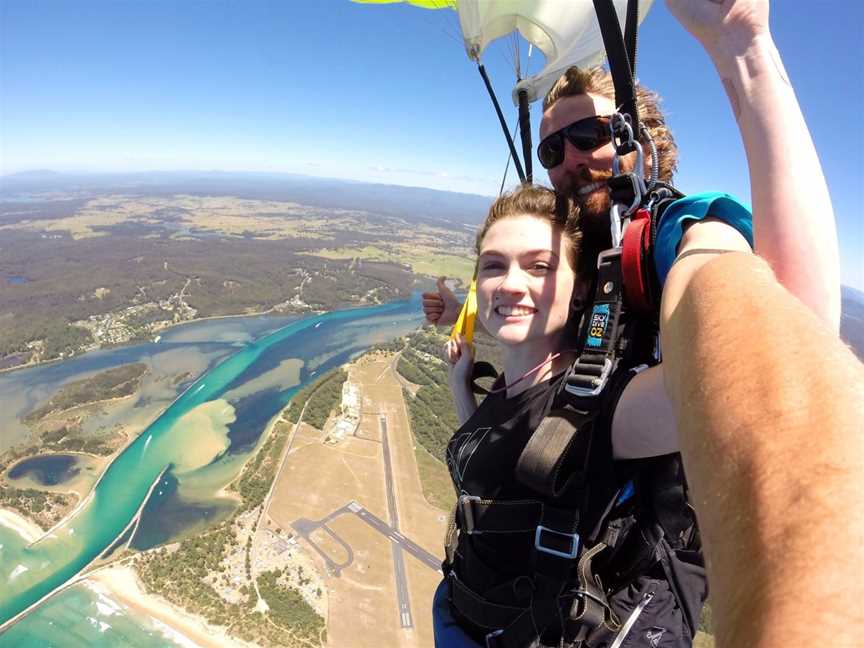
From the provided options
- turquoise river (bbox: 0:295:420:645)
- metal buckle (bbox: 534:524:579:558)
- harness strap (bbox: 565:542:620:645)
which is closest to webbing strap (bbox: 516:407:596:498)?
metal buckle (bbox: 534:524:579:558)

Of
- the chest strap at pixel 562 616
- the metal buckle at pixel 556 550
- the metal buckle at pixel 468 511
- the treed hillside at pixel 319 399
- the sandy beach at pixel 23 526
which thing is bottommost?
the sandy beach at pixel 23 526

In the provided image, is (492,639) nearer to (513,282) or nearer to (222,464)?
(513,282)

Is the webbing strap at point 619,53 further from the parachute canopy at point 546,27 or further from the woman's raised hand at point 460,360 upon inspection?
the woman's raised hand at point 460,360

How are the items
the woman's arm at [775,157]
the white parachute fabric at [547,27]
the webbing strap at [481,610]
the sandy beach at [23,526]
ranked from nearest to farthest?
the woman's arm at [775,157] < the webbing strap at [481,610] < the white parachute fabric at [547,27] < the sandy beach at [23,526]

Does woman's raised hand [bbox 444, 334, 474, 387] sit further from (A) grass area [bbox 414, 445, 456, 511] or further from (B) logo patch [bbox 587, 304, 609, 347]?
(A) grass area [bbox 414, 445, 456, 511]

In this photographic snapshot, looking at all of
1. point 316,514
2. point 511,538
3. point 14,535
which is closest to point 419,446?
point 316,514

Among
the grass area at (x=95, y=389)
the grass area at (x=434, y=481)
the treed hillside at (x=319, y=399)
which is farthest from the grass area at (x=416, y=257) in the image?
the grass area at (x=434, y=481)
